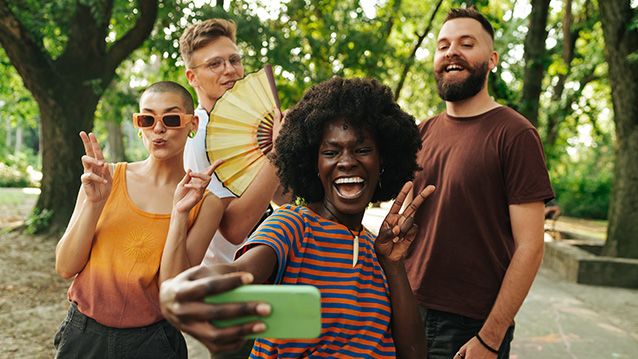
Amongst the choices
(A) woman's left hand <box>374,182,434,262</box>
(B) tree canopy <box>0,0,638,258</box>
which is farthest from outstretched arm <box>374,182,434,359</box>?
(B) tree canopy <box>0,0,638,258</box>

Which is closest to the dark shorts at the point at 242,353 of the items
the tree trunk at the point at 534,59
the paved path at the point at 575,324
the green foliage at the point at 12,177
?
the paved path at the point at 575,324

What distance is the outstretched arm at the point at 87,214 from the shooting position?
2.04 m

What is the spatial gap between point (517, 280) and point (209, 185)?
152cm

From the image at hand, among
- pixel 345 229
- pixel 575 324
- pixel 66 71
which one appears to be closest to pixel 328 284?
pixel 345 229

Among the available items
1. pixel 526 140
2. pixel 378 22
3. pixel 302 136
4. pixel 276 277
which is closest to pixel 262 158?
pixel 302 136

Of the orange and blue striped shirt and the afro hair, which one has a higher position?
the afro hair

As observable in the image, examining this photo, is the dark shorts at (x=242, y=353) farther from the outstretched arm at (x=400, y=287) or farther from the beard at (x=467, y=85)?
the beard at (x=467, y=85)

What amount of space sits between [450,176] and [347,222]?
30.7 inches

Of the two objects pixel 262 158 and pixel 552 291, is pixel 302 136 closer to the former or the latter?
pixel 262 158

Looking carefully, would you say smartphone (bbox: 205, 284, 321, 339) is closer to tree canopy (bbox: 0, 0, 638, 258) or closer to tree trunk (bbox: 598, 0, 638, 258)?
tree canopy (bbox: 0, 0, 638, 258)

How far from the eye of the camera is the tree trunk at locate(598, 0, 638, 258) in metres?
7.64

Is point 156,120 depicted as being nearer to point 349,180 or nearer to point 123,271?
point 123,271

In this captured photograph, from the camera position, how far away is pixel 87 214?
2041 mm

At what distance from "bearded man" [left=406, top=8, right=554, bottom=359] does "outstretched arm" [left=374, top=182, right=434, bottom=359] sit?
1.82ft
